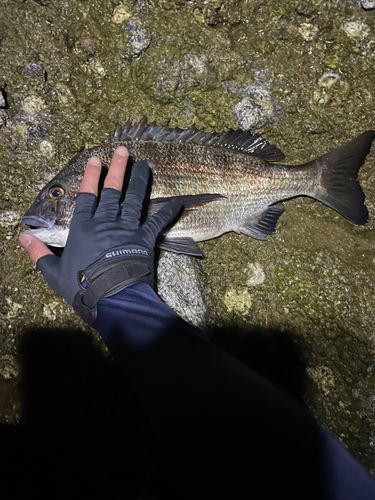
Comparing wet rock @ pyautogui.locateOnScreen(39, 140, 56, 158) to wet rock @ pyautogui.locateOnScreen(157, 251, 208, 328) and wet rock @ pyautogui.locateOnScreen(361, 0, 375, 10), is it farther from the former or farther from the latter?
wet rock @ pyautogui.locateOnScreen(361, 0, 375, 10)


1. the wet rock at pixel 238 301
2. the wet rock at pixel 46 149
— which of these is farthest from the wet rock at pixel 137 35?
the wet rock at pixel 238 301

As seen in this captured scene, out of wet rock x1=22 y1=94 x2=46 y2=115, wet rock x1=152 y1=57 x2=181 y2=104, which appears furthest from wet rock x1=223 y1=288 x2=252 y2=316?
wet rock x1=22 y1=94 x2=46 y2=115

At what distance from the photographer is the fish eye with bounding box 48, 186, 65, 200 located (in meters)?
2.25

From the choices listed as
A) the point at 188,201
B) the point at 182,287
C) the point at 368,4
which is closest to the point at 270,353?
the point at 182,287

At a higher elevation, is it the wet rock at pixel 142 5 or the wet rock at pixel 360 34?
the wet rock at pixel 142 5

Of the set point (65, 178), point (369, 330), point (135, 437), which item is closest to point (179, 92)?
point (65, 178)

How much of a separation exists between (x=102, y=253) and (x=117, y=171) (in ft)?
1.84

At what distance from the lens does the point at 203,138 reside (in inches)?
103

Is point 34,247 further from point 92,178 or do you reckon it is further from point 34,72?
point 34,72

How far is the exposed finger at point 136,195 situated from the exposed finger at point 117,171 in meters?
0.07

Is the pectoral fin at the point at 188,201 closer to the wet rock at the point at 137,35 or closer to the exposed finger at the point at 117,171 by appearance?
the exposed finger at the point at 117,171

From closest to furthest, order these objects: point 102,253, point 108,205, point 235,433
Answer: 1. point 235,433
2. point 102,253
3. point 108,205

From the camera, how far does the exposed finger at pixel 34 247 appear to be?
1997 mm

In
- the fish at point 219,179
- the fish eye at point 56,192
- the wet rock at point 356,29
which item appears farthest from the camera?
the wet rock at point 356,29
